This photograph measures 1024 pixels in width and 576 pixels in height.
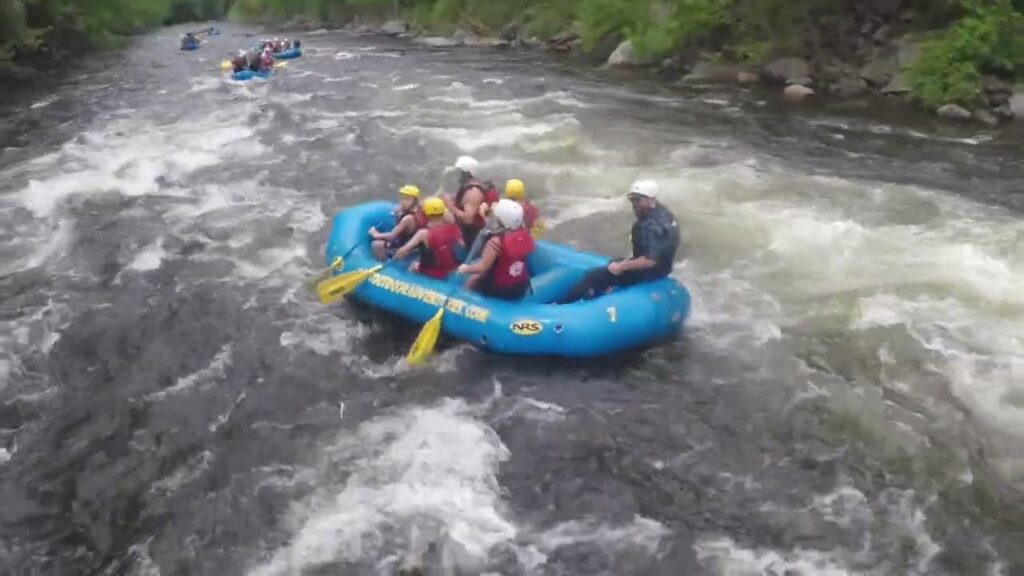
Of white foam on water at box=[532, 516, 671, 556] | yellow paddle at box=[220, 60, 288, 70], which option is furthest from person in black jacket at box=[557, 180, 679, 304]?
yellow paddle at box=[220, 60, 288, 70]

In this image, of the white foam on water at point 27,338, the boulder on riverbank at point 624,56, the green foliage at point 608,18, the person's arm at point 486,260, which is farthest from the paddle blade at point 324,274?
the green foliage at point 608,18

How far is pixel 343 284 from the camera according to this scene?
7.55 metres

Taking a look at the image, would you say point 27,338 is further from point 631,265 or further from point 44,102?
point 44,102

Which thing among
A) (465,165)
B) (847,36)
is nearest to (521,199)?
(465,165)

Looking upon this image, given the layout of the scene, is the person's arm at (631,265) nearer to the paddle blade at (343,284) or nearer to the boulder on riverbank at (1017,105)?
the paddle blade at (343,284)

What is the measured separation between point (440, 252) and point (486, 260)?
0.78 metres

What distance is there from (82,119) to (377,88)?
5591 mm

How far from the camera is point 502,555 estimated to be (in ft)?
16.2

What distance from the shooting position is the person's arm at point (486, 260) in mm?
6707

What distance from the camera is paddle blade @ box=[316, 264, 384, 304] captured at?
7.55m

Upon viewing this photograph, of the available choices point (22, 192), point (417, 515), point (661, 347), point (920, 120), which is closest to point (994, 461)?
point (661, 347)

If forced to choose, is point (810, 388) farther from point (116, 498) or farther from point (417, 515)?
point (116, 498)

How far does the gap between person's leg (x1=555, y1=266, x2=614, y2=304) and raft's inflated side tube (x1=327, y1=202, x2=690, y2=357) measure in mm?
122

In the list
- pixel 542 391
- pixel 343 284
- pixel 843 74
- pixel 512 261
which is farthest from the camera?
pixel 843 74
